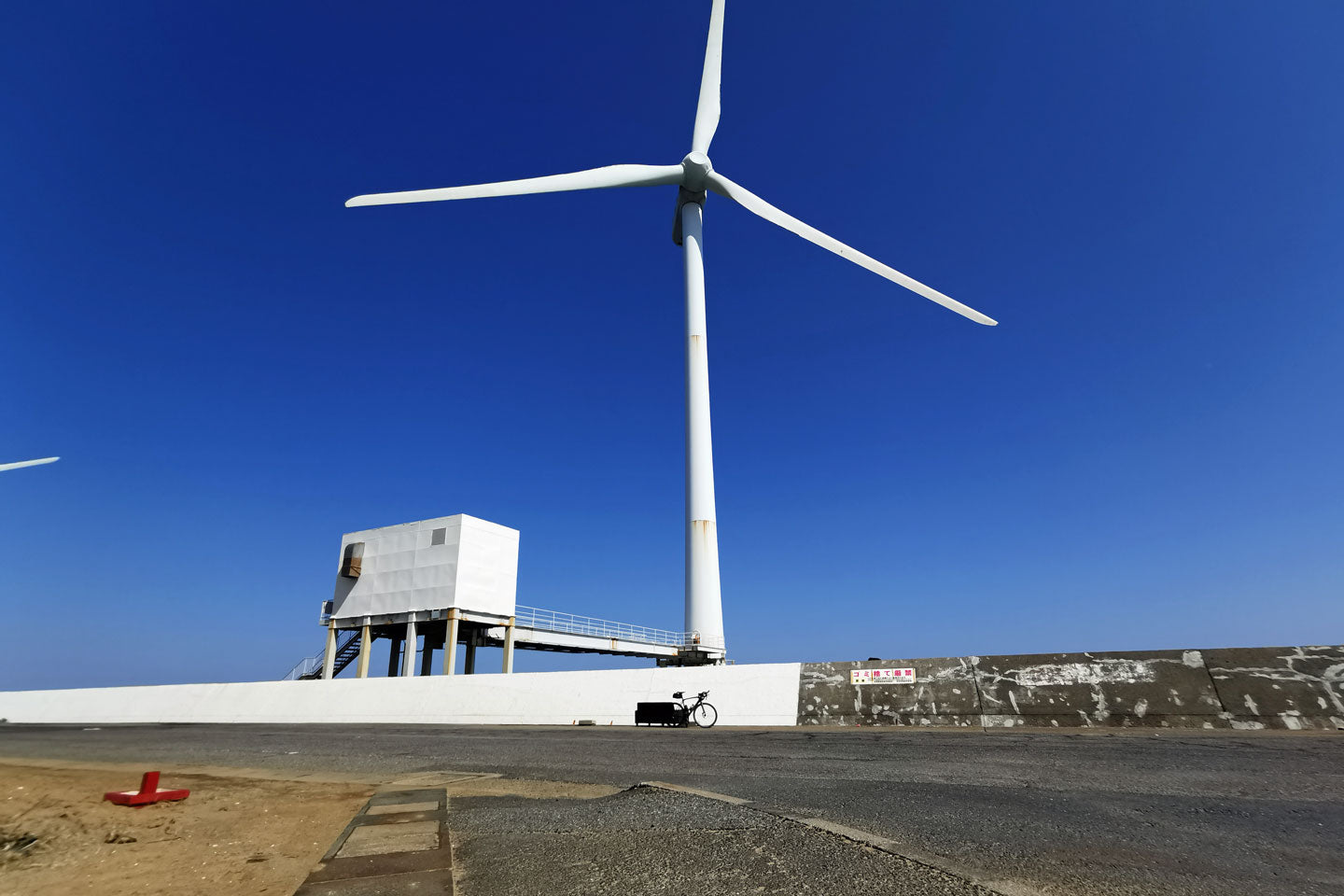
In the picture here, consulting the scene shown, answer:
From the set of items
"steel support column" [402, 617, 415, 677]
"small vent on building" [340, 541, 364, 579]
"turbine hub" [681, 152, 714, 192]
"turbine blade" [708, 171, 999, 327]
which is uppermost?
"turbine hub" [681, 152, 714, 192]

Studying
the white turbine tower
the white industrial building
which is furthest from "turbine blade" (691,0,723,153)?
the white industrial building

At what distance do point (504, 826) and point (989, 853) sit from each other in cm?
389

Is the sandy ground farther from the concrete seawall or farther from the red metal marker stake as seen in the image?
the concrete seawall

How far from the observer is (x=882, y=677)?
1709 centimetres

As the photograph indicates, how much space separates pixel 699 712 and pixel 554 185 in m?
24.1

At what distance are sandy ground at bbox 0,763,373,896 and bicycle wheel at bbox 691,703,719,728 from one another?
11482mm

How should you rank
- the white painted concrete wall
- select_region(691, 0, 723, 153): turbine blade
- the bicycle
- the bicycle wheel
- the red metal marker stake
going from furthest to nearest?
select_region(691, 0, 723, 153): turbine blade
the white painted concrete wall
the bicycle wheel
the bicycle
the red metal marker stake

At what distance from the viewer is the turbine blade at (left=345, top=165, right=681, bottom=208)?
27.7 metres

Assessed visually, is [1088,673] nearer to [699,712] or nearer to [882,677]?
[882,677]

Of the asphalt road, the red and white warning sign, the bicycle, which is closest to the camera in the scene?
the asphalt road

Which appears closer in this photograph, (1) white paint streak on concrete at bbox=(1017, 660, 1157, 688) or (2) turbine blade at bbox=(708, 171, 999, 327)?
(1) white paint streak on concrete at bbox=(1017, 660, 1157, 688)

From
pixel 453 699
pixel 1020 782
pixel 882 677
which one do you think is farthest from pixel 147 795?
pixel 453 699

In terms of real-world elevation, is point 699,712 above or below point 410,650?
below

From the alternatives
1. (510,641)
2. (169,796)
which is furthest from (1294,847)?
(510,641)
